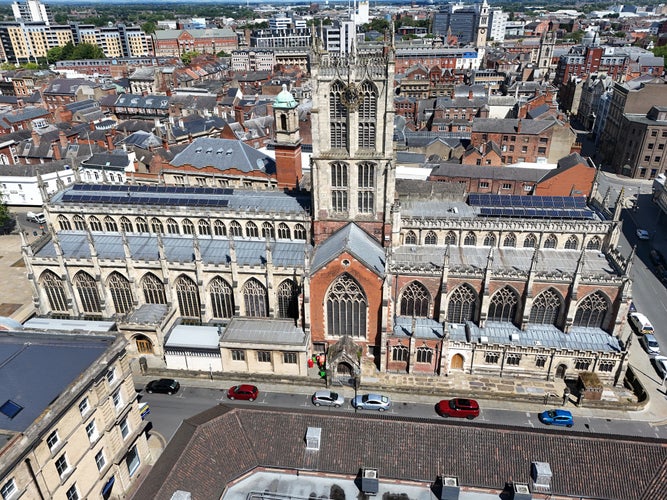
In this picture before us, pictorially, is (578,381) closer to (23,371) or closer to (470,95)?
(23,371)

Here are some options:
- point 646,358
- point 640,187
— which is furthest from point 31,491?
point 640,187

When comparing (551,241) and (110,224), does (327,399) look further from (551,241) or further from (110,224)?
(110,224)

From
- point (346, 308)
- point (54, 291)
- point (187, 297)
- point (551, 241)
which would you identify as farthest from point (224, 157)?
point (551, 241)

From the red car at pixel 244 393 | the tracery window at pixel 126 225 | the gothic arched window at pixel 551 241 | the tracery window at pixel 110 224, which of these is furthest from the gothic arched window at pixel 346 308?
the tracery window at pixel 110 224

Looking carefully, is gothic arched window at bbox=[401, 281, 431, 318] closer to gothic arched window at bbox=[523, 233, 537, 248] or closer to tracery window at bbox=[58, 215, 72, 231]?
gothic arched window at bbox=[523, 233, 537, 248]

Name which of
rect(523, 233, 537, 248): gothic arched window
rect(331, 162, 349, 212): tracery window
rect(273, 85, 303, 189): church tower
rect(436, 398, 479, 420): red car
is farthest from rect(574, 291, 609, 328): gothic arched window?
rect(273, 85, 303, 189): church tower

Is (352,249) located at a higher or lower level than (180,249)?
higher
